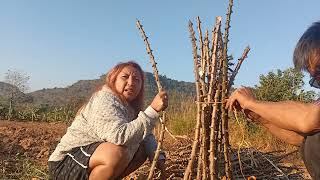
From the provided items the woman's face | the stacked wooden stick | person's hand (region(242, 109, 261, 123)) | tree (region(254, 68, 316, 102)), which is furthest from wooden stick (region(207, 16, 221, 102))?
tree (region(254, 68, 316, 102))

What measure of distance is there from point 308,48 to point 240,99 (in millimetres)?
479

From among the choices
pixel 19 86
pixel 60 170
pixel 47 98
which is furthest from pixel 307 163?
pixel 47 98

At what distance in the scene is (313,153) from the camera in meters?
2.40

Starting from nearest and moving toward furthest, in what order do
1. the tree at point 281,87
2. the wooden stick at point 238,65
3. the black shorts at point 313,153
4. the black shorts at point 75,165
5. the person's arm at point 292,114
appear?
the person's arm at point 292,114, the black shorts at point 313,153, the wooden stick at point 238,65, the black shorts at point 75,165, the tree at point 281,87

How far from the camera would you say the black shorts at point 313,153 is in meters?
2.34

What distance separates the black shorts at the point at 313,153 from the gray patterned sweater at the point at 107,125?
39.7 inches

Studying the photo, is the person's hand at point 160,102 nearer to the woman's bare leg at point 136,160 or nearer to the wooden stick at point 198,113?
the wooden stick at point 198,113

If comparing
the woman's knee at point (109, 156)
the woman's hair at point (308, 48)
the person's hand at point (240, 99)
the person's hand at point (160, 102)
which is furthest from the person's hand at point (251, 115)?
the woman's knee at point (109, 156)

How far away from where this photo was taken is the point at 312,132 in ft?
7.37

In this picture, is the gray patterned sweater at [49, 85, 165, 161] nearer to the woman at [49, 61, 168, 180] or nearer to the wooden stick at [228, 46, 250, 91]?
the woman at [49, 61, 168, 180]

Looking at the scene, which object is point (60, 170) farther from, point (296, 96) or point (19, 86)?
point (19, 86)

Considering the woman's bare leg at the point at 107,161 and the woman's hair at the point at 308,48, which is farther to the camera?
the woman's bare leg at the point at 107,161

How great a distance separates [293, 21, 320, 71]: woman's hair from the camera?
218 centimetres

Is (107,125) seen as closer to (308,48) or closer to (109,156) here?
(109,156)
